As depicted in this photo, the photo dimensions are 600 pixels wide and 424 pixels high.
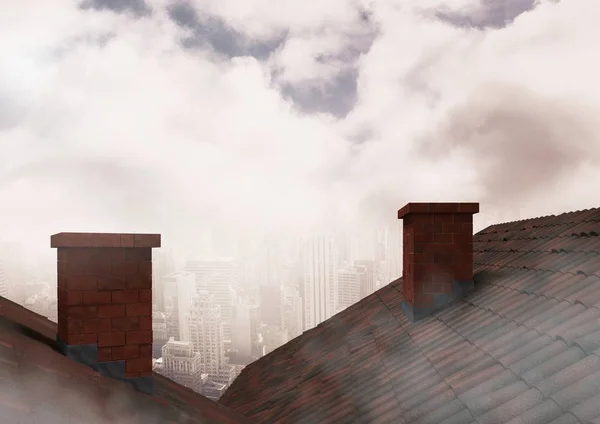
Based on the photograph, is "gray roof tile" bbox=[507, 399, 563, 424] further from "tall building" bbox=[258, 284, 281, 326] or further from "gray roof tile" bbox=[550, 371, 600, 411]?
"tall building" bbox=[258, 284, 281, 326]

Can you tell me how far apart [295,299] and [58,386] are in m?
92.2

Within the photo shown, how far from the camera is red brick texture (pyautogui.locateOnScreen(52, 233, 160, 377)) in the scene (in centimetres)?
351

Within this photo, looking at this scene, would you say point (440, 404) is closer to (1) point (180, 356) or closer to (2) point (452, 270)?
(2) point (452, 270)

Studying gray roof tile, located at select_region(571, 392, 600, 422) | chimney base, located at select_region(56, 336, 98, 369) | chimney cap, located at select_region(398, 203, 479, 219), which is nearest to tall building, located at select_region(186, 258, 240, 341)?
chimney cap, located at select_region(398, 203, 479, 219)

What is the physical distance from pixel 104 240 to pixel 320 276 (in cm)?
8034

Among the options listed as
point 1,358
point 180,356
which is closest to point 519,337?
point 1,358

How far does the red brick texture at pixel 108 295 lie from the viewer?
351cm

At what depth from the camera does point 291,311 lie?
3575 inches

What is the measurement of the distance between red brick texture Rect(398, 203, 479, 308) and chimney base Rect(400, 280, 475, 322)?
0.03 metres

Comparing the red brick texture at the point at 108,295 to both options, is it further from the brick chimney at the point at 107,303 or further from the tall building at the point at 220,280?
the tall building at the point at 220,280

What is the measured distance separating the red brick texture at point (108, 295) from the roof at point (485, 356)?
6.02ft

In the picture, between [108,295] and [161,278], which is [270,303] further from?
[108,295]

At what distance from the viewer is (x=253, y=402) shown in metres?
5.83

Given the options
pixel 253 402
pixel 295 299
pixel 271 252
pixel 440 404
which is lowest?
pixel 295 299
